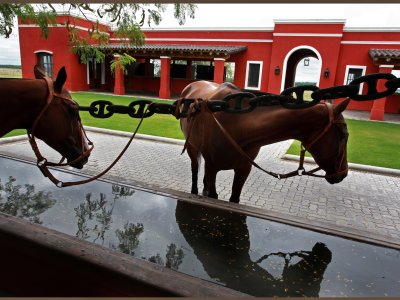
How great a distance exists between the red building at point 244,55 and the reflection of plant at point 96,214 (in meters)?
14.1

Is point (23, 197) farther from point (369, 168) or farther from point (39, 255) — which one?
point (369, 168)

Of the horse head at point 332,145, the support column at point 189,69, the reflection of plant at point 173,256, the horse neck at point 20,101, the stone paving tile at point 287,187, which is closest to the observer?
the horse neck at point 20,101

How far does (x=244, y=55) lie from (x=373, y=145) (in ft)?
40.2

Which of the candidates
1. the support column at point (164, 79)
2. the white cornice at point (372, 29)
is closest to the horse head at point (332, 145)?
the support column at point (164, 79)

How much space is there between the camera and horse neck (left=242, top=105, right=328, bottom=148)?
210 centimetres

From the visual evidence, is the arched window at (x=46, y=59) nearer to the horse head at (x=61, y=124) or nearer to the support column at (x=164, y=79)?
the support column at (x=164, y=79)

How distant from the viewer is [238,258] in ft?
8.04

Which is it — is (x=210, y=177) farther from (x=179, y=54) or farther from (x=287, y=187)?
(x=179, y=54)

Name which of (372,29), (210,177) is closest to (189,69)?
(372,29)

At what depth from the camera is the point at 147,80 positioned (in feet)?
75.6

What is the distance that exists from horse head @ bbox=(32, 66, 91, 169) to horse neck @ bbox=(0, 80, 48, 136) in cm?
6

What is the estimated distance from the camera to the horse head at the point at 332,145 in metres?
2.08

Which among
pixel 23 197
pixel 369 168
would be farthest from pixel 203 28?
pixel 23 197

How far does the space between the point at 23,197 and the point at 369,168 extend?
6963mm
